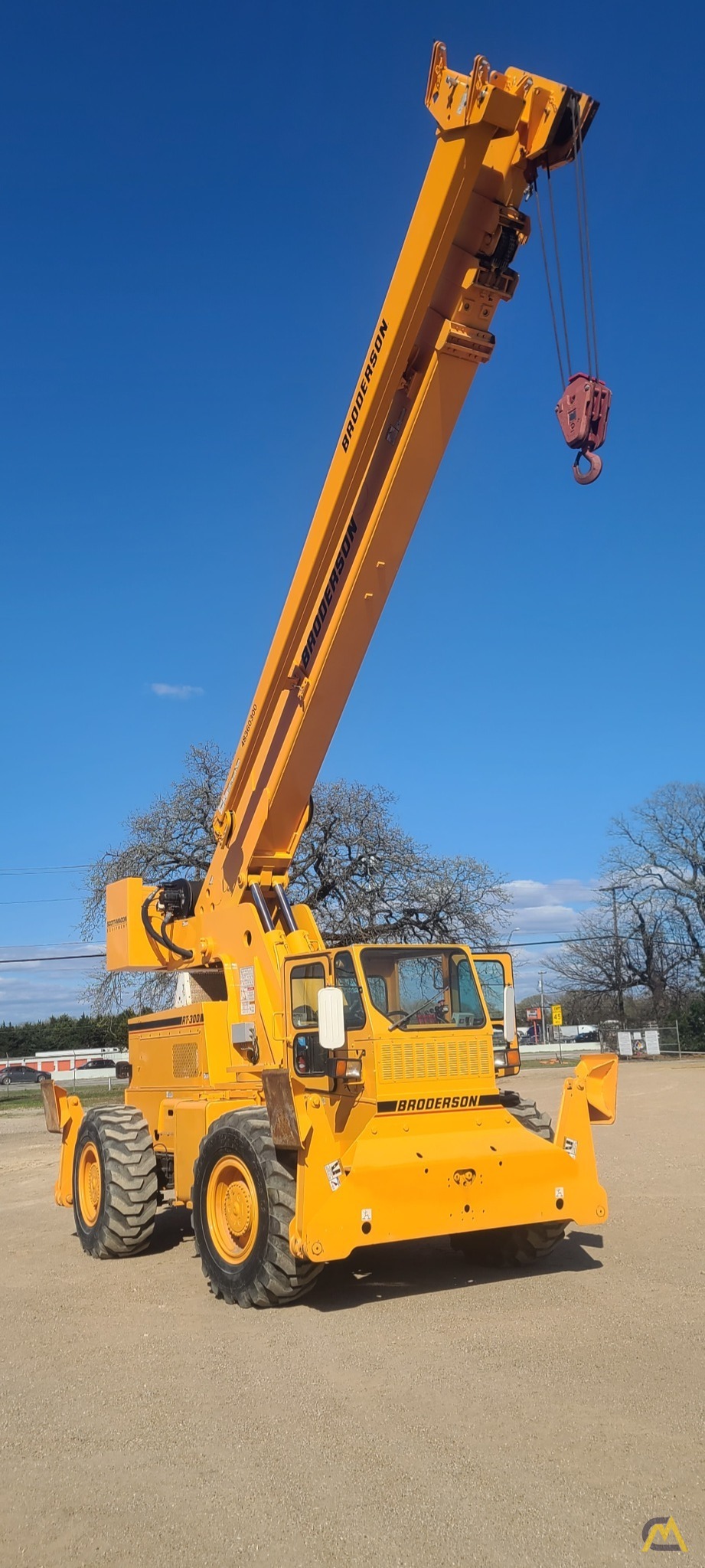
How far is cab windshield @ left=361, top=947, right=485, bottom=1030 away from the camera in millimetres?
8531

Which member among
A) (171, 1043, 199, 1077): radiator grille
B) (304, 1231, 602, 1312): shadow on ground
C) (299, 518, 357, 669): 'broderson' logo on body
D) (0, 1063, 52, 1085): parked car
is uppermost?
(299, 518, 357, 669): 'broderson' logo on body

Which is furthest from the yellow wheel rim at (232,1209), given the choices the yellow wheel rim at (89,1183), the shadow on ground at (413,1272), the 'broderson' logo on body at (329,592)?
the 'broderson' logo on body at (329,592)

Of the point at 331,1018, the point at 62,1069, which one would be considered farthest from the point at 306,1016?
the point at 62,1069

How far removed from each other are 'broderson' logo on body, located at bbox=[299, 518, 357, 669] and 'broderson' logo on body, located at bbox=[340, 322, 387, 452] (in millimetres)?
641

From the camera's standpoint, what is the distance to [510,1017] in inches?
366

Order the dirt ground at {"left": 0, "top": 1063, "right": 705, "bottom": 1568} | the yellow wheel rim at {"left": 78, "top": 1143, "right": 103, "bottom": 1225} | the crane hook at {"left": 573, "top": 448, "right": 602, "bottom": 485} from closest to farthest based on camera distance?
the dirt ground at {"left": 0, "top": 1063, "right": 705, "bottom": 1568} < the crane hook at {"left": 573, "top": 448, "right": 602, "bottom": 485} < the yellow wheel rim at {"left": 78, "top": 1143, "right": 103, "bottom": 1225}

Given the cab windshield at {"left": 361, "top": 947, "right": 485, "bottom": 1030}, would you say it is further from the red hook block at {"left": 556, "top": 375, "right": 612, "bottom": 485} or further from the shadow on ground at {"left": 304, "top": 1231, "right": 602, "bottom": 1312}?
the red hook block at {"left": 556, "top": 375, "right": 612, "bottom": 485}

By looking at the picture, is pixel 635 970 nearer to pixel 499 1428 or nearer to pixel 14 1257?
pixel 14 1257

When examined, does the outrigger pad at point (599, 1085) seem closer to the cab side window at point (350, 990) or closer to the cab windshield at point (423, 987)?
the cab windshield at point (423, 987)

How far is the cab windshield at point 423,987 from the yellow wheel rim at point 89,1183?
12.1 feet

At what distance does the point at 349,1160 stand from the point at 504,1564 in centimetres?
358

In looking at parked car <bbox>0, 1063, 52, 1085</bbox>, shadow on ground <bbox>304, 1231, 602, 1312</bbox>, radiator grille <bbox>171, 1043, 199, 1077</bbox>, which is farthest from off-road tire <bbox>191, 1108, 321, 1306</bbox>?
parked car <bbox>0, 1063, 52, 1085</bbox>

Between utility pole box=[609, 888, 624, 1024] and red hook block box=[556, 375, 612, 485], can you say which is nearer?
red hook block box=[556, 375, 612, 485]

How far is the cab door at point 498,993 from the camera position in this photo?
9281mm
